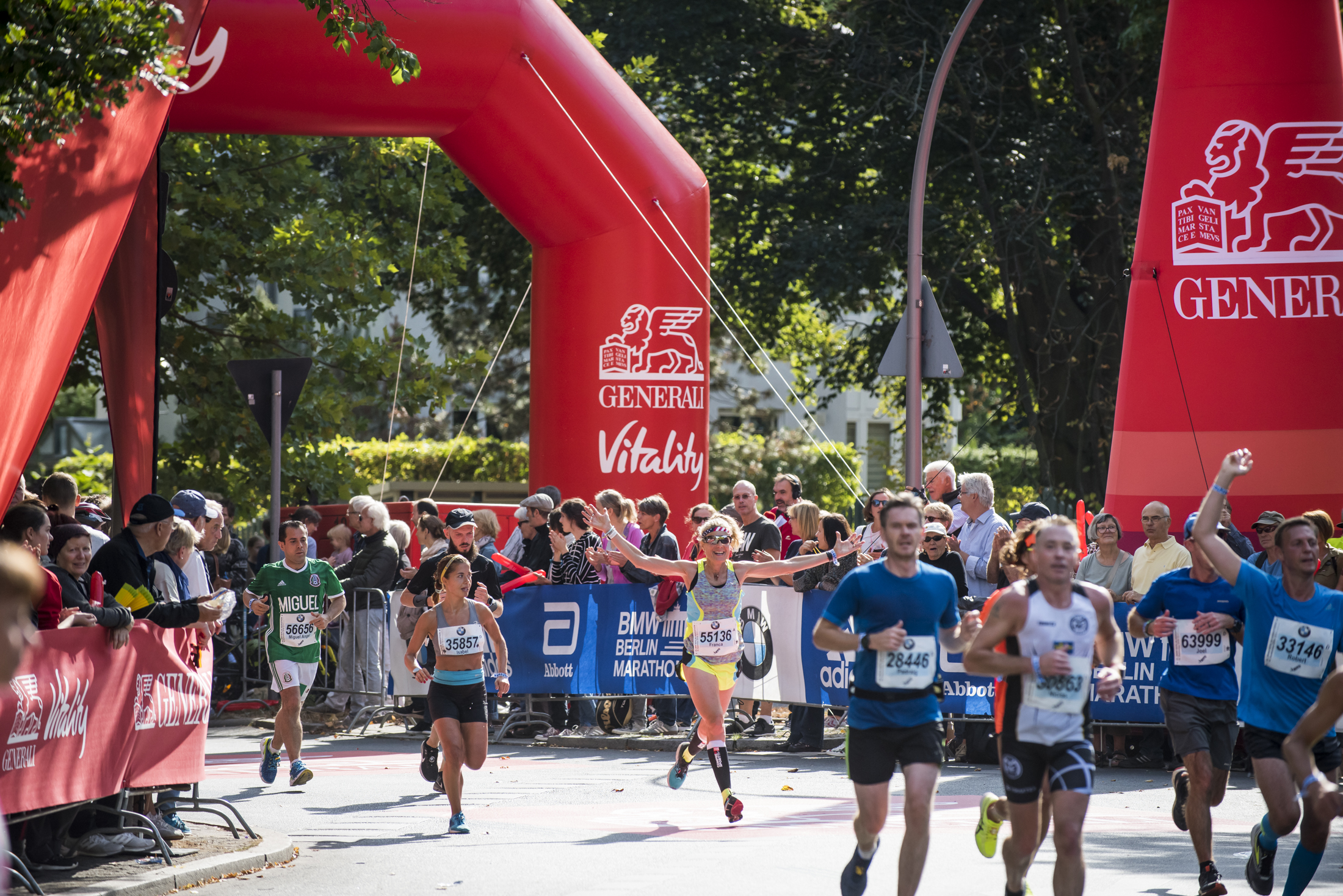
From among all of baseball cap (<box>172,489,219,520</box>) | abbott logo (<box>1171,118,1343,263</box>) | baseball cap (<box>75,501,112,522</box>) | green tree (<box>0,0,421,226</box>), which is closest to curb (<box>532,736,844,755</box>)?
baseball cap (<box>172,489,219,520</box>)

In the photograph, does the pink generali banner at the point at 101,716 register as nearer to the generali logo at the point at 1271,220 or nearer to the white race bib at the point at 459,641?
the white race bib at the point at 459,641

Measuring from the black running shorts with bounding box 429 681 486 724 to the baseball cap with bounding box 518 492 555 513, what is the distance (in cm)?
482

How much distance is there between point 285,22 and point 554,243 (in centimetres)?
354

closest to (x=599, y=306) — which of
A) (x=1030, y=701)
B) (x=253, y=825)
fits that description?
(x=253, y=825)

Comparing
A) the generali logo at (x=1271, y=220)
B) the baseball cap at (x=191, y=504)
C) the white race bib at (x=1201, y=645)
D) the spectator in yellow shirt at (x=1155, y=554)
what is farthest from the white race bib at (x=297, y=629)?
the generali logo at (x=1271, y=220)

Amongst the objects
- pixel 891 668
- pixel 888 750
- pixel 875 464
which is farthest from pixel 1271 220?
pixel 875 464

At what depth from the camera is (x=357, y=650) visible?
1556 centimetres

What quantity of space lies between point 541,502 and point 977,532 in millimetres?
3936

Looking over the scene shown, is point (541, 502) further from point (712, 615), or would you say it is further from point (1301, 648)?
point (1301, 648)

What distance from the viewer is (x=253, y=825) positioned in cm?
997

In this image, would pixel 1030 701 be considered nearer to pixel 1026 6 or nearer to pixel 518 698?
pixel 518 698

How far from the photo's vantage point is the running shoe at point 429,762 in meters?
11.3

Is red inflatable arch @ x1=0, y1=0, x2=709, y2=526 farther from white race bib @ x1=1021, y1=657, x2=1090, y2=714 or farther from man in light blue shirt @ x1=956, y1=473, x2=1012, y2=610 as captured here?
white race bib @ x1=1021, y1=657, x2=1090, y2=714

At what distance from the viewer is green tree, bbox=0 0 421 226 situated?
7.34 m
